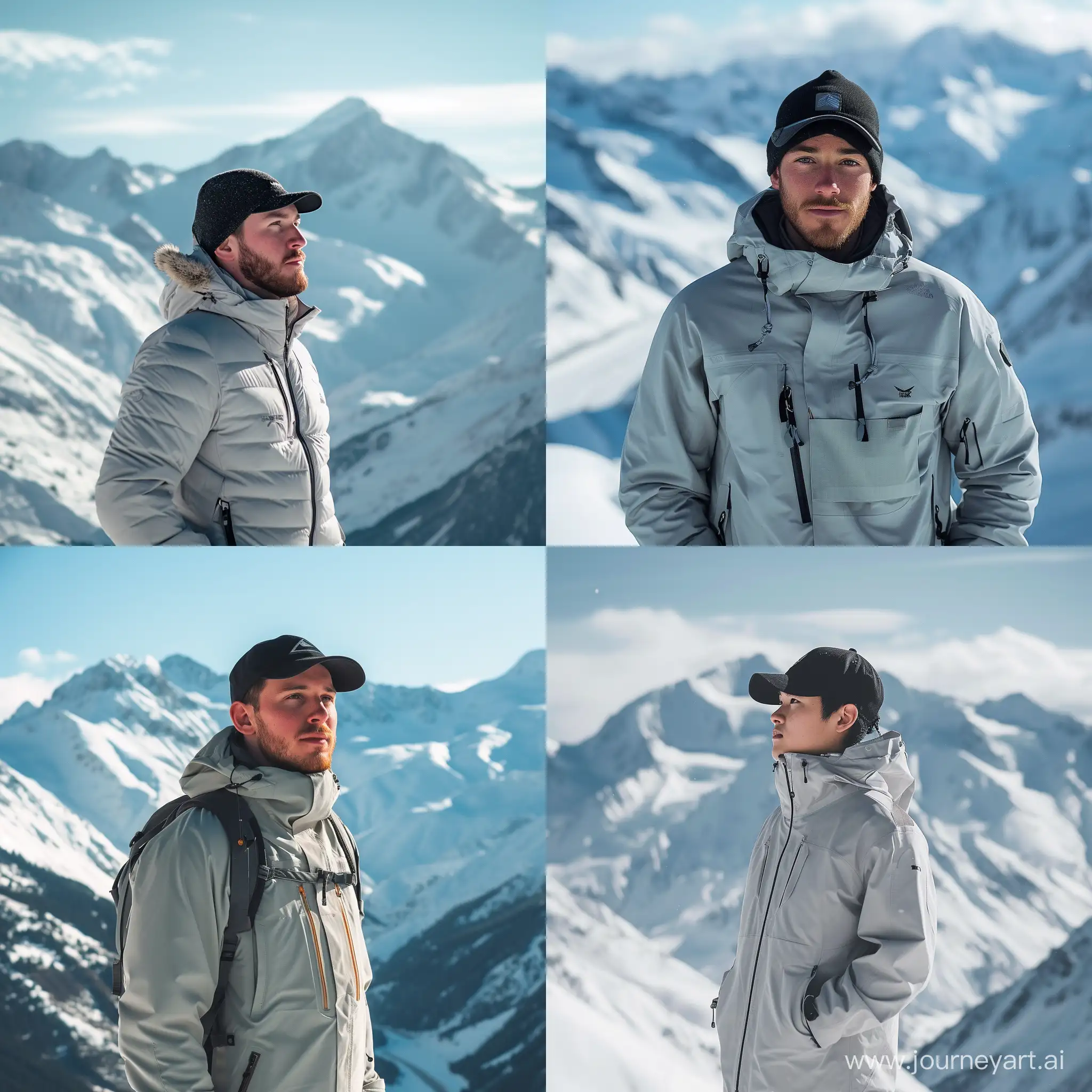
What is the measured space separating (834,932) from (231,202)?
2.00 m

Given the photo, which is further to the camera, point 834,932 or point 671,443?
point 671,443

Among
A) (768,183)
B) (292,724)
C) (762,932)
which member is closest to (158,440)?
(292,724)

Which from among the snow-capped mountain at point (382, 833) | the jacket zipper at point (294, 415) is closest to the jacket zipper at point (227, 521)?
the jacket zipper at point (294, 415)

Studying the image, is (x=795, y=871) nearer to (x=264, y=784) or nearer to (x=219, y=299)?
(x=264, y=784)

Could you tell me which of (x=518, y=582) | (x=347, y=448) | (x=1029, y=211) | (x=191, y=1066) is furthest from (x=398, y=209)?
→ (x=191, y=1066)

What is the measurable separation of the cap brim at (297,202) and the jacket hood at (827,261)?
3.09 feet

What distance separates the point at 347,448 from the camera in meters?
6.07

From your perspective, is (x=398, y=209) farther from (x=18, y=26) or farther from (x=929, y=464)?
(x=929, y=464)

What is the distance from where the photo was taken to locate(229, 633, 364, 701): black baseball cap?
8.46 ft

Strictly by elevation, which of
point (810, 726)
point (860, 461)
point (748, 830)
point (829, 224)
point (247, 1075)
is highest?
point (829, 224)

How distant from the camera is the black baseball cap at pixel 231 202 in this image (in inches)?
117

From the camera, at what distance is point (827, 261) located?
9.07 ft

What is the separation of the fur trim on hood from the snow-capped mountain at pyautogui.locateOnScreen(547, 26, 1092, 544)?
2327mm

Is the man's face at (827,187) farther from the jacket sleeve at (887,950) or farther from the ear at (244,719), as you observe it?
the ear at (244,719)
